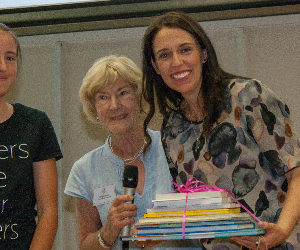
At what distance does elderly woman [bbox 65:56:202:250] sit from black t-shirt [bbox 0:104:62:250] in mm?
311

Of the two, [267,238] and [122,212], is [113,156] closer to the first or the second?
[122,212]

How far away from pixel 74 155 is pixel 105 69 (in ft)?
4.12

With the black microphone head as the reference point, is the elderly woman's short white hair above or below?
above

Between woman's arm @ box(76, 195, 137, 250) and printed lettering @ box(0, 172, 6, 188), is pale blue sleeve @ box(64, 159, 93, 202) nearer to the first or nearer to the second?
woman's arm @ box(76, 195, 137, 250)

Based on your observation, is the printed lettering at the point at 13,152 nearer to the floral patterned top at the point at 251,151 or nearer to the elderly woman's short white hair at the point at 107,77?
the elderly woman's short white hair at the point at 107,77

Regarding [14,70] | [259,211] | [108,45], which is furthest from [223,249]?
[108,45]

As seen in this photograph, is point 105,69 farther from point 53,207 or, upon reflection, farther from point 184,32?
point 53,207

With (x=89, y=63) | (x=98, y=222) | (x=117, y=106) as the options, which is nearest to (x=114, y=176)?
(x=98, y=222)

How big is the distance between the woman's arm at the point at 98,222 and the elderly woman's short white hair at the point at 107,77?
1.60 feet

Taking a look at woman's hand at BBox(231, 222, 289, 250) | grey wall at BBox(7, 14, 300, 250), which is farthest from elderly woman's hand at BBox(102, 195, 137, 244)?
grey wall at BBox(7, 14, 300, 250)

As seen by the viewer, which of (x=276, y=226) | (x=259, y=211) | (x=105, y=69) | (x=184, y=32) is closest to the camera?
(x=276, y=226)

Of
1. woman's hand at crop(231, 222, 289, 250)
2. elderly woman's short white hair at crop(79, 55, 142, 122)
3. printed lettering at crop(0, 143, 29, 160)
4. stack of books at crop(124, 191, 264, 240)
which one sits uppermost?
elderly woman's short white hair at crop(79, 55, 142, 122)

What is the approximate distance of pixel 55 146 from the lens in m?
2.18

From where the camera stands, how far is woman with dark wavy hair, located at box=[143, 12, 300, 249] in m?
1.81
